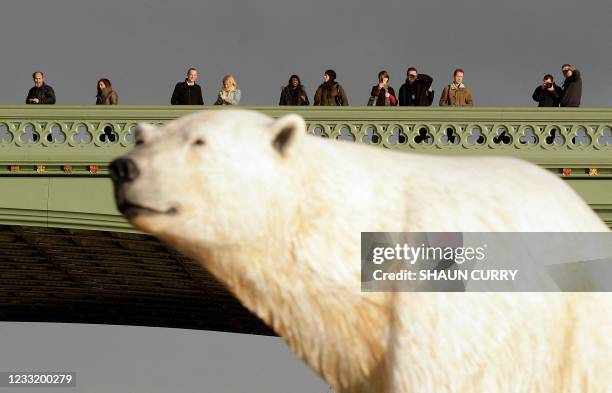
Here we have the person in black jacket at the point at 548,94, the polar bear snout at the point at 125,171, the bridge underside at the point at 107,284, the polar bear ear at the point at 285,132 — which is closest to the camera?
the polar bear snout at the point at 125,171

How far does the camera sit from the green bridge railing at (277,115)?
21.7m

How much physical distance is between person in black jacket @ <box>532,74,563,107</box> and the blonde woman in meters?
4.49

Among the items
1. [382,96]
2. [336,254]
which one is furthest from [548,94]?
[336,254]

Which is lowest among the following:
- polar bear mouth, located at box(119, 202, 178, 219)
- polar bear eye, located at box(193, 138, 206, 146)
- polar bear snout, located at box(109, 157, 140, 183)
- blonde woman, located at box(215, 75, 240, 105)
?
polar bear mouth, located at box(119, 202, 178, 219)

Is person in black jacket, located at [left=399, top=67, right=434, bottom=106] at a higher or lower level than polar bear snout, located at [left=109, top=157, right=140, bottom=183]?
higher

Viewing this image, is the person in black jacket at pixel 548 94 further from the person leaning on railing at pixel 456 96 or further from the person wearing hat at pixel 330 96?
the person wearing hat at pixel 330 96

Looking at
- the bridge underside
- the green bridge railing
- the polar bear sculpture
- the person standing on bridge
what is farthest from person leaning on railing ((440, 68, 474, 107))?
the polar bear sculpture

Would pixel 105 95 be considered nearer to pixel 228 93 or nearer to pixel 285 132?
pixel 228 93

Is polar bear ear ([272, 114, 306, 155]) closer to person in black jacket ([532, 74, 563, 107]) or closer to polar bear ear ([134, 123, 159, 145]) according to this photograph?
polar bear ear ([134, 123, 159, 145])

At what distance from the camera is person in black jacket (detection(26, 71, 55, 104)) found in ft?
71.9

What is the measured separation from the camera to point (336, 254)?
20.7ft

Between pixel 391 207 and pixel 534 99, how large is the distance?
15.6 metres

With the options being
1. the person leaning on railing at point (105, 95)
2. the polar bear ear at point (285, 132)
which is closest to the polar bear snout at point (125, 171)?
the polar bear ear at point (285, 132)

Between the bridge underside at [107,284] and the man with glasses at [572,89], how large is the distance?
774 cm
